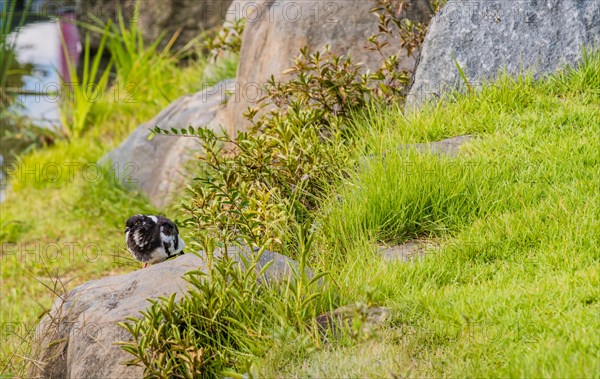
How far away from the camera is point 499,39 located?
225 inches

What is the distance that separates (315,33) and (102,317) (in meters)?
3.27

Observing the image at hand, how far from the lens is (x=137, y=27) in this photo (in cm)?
1105

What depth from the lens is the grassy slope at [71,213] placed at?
6.93 m

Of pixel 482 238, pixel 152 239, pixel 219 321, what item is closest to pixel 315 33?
pixel 152 239

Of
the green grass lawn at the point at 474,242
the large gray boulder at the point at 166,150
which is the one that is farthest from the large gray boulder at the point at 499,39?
the large gray boulder at the point at 166,150

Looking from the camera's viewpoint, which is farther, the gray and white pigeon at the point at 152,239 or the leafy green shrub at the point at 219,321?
the gray and white pigeon at the point at 152,239

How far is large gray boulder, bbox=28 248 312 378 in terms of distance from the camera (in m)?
3.78

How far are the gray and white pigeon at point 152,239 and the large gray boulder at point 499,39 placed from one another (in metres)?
1.89

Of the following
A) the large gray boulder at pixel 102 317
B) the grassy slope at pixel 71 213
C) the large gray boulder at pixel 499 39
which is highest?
the large gray boulder at pixel 499 39

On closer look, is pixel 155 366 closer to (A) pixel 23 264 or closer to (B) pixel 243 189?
(B) pixel 243 189

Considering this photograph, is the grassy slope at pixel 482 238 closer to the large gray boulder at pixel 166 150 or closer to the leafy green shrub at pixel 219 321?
the leafy green shrub at pixel 219 321

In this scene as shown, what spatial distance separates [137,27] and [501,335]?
8711 millimetres

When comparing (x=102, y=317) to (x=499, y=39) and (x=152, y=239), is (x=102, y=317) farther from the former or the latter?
(x=499, y=39)

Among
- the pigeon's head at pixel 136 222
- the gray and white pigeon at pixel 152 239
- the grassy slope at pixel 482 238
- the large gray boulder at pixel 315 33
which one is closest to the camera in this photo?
the grassy slope at pixel 482 238
